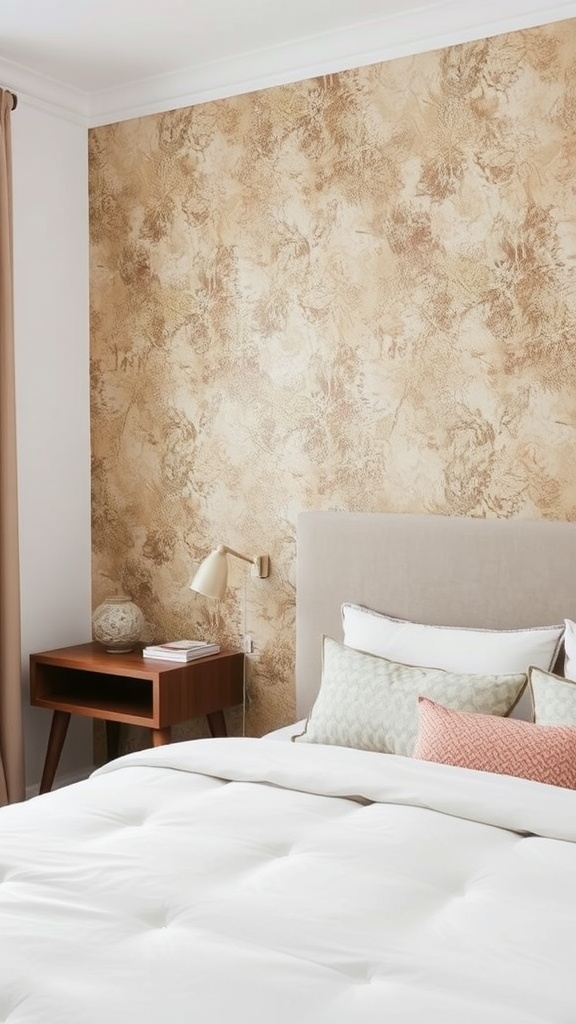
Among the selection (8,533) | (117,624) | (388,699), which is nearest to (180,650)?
(117,624)

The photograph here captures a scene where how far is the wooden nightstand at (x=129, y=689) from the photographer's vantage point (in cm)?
354

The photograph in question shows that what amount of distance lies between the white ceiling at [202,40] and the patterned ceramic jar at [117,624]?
6.02 ft

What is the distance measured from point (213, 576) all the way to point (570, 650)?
122 centimetres

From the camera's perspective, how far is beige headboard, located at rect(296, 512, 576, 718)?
310 cm

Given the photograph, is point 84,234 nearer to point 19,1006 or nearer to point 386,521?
point 386,521

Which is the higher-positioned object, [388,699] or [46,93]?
[46,93]

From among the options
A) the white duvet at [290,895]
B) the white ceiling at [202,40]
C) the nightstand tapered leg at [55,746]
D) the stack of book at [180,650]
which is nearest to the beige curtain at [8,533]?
the nightstand tapered leg at [55,746]

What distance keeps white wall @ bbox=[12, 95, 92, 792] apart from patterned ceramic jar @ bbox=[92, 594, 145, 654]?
0.29 meters

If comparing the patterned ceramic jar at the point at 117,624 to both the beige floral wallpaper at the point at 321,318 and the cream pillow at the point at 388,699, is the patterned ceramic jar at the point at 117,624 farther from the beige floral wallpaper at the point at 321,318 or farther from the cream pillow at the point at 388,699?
the cream pillow at the point at 388,699

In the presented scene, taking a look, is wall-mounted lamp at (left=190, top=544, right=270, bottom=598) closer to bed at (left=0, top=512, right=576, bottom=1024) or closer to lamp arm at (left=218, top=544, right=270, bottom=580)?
lamp arm at (left=218, top=544, right=270, bottom=580)

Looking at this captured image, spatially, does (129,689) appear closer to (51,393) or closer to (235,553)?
(235,553)

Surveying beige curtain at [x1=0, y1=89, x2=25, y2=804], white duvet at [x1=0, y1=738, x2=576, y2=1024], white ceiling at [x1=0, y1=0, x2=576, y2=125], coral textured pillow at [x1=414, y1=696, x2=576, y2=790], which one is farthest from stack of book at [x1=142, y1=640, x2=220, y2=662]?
white ceiling at [x1=0, y1=0, x2=576, y2=125]

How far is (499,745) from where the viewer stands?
8.13 feet

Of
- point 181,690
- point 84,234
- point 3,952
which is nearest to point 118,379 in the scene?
point 84,234
